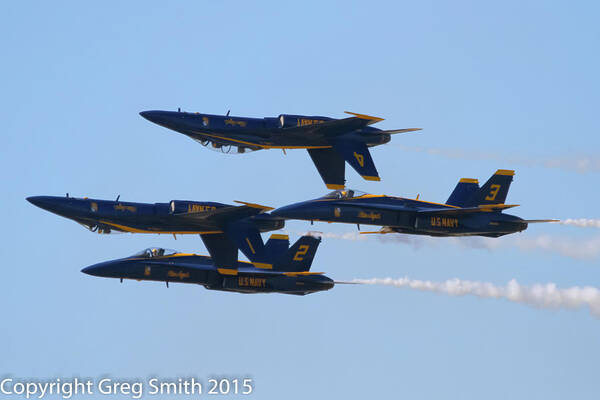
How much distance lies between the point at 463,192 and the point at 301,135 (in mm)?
10627

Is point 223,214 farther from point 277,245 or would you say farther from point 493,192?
point 493,192

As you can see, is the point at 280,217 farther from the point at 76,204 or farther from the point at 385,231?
the point at 76,204

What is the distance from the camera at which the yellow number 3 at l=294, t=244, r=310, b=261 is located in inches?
3708

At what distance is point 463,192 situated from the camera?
9150cm

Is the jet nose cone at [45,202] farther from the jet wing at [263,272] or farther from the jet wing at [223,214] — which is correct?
the jet wing at [263,272]

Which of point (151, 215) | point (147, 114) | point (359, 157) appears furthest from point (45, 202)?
point (359, 157)

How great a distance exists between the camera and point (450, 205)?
Result: 90750mm

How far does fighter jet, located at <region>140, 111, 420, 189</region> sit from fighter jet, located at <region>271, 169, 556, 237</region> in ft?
16.4

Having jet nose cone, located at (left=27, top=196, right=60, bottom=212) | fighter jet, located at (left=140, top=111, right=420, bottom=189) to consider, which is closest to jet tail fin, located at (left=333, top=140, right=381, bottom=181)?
fighter jet, located at (left=140, top=111, right=420, bottom=189)

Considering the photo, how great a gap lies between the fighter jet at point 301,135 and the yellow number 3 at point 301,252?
4093 millimetres

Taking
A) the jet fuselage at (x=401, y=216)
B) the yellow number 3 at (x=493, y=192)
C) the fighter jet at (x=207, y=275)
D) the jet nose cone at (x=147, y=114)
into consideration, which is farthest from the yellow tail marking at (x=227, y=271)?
the yellow number 3 at (x=493, y=192)

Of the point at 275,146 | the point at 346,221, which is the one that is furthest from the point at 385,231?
the point at 275,146

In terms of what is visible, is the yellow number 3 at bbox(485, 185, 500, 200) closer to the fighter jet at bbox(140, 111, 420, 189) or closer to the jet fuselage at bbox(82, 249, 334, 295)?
the fighter jet at bbox(140, 111, 420, 189)

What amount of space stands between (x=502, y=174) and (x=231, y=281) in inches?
699
